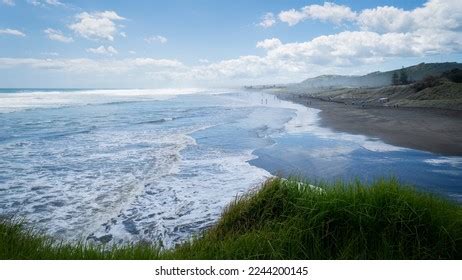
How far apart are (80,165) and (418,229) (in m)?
10.2

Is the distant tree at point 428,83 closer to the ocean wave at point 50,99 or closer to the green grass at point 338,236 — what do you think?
the ocean wave at point 50,99

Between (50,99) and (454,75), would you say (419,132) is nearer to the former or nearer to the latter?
(454,75)

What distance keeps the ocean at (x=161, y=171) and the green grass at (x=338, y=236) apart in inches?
66.6

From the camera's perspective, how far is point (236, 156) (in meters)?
13.3

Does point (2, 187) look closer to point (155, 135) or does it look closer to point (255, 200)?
point (255, 200)

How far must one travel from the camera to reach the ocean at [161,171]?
276 inches

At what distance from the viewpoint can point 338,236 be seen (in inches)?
158

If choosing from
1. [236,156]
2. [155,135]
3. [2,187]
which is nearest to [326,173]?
[236,156]

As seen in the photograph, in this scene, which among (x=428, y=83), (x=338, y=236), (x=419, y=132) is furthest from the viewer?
(x=428, y=83)

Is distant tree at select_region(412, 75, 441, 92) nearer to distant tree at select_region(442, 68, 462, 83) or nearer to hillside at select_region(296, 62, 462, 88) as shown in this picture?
distant tree at select_region(442, 68, 462, 83)

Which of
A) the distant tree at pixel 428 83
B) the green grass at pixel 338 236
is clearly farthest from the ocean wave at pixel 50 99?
the distant tree at pixel 428 83

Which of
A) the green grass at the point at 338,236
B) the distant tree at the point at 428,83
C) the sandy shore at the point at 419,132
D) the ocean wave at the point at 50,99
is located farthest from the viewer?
the distant tree at the point at 428,83

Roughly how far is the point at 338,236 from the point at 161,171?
762 cm

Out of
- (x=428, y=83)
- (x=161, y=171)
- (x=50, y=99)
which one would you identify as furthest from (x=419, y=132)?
(x=50, y=99)
